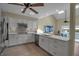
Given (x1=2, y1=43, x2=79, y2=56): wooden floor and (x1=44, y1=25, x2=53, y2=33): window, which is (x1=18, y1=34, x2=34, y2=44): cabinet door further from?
(x1=44, y1=25, x2=53, y2=33): window

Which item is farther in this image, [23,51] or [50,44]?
[50,44]

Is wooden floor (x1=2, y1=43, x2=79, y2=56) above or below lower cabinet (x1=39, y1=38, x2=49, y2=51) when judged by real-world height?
below

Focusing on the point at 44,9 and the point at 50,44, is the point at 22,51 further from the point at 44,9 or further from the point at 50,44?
the point at 44,9

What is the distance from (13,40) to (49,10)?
0.80 metres

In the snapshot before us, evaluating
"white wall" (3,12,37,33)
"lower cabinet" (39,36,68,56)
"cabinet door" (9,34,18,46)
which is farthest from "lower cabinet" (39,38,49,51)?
"cabinet door" (9,34,18,46)

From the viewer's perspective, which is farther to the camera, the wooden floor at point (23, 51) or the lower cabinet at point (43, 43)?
the lower cabinet at point (43, 43)

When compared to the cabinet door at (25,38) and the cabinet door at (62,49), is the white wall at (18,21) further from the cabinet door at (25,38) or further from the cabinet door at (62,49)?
the cabinet door at (62,49)

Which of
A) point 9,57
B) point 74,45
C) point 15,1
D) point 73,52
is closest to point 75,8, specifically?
point 74,45

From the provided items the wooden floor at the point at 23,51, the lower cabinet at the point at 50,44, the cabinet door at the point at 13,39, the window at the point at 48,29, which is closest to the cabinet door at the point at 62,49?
the lower cabinet at the point at 50,44

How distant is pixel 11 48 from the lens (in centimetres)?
166

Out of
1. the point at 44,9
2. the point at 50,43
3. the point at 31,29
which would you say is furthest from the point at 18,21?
the point at 50,43

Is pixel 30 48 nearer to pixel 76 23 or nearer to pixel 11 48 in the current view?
pixel 11 48

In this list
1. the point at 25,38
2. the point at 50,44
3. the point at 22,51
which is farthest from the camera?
the point at 50,44

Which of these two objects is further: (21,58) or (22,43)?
(22,43)
